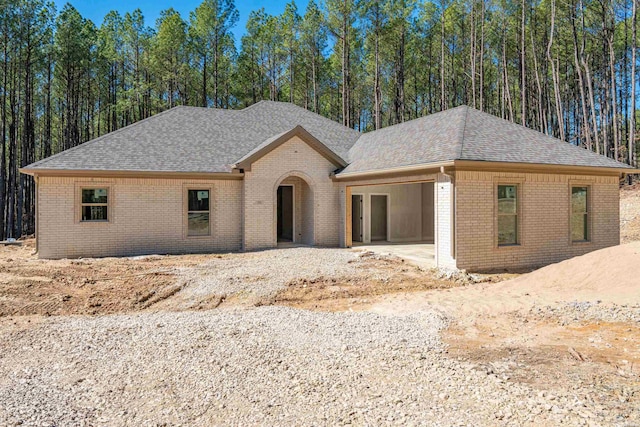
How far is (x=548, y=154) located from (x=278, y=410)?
1230 cm

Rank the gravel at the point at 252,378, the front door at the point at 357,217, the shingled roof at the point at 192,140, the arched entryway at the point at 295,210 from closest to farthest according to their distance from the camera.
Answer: the gravel at the point at 252,378 → the shingled roof at the point at 192,140 → the arched entryway at the point at 295,210 → the front door at the point at 357,217

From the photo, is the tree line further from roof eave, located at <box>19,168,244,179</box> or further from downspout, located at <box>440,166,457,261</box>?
downspout, located at <box>440,166,457,261</box>

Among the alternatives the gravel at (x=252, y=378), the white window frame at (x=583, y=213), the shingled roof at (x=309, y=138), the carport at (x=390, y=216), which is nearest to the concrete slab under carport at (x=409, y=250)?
the carport at (x=390, y=216)

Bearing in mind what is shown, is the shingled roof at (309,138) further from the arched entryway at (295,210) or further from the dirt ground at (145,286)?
the dirt ground at (145,286)

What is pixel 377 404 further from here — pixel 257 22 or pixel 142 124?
pixel 257 22

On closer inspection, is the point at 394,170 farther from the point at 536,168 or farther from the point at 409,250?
the point at 536,168

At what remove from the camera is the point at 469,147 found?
1212cm

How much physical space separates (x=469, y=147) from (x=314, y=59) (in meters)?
28.1

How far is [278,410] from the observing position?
4012mm

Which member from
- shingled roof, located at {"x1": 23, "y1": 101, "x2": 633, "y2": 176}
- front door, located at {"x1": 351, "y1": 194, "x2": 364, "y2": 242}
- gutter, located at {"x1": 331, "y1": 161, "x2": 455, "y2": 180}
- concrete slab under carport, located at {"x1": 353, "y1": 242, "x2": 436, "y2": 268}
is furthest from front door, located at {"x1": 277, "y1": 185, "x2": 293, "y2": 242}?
concrete slab under carport, located at {"x1": 353, "y1": 242, "x2": 436, "y2": 268}

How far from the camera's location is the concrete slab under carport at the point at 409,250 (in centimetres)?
1295

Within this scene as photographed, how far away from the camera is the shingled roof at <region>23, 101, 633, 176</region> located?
12.9 metres

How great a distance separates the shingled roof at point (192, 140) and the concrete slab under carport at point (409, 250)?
4.38 meters

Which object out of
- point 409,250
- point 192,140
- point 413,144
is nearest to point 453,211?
point 413,144
